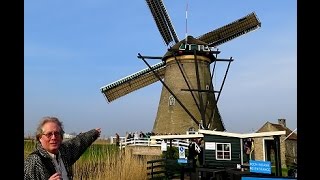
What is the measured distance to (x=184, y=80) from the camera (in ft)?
83.8

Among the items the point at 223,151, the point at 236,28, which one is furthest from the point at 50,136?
the point at 236,28

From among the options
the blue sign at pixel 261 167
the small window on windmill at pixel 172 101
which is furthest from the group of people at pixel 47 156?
the small window on windmill at pixel 172 101

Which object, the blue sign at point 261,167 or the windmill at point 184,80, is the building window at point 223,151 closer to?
the blue sign at point 261,167

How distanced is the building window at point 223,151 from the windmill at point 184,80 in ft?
34.4

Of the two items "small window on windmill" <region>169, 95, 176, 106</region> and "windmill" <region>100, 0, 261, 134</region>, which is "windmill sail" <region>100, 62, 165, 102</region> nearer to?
"windmill" <region>100, 0, 261, 134</region>

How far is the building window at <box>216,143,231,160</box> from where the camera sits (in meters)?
12.3

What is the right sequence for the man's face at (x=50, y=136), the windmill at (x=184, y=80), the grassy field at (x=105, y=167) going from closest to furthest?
the man's face at (x=50, y=136) → the grassy field at (x=105, y=167) → the windmill at (x=184, y=80)

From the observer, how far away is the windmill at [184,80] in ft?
81.1

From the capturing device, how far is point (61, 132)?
2.21m

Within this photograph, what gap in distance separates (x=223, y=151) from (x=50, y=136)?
1054 centimetres

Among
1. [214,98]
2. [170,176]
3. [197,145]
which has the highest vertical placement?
[214,98]
